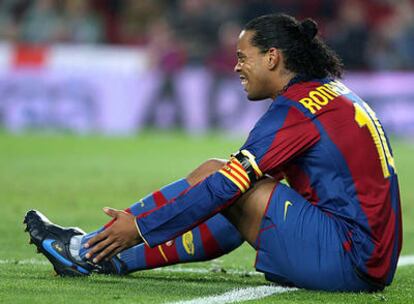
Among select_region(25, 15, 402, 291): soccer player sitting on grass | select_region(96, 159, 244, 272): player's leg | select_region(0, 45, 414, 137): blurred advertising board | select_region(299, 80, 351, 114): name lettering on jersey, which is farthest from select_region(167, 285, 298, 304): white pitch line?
select_region(0, 45, 414, 137): blurred advertising board

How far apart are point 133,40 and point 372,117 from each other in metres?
16.3

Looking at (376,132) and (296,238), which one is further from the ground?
(376,132)

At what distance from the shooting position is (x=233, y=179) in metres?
4.95

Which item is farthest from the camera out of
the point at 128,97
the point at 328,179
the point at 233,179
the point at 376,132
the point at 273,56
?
the point at 128,97

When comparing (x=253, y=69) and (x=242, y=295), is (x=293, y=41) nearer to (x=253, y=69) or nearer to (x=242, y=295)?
(x=253, y=69)

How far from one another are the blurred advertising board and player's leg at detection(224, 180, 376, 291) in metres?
12.7

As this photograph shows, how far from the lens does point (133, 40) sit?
69.7 feet

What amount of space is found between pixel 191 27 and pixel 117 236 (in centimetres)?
1590

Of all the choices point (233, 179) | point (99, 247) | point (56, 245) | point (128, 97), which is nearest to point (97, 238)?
point (99, 247)

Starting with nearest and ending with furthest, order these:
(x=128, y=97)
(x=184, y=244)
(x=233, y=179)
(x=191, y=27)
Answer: (x=233, y=179) → (x=184, y=244) → (x=128, y=97) → (x=191, y=27)

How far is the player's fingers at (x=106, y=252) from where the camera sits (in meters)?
5.06

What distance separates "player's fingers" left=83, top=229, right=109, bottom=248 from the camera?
508 centimetres

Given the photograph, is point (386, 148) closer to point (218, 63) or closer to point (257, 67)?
point (257, 67)

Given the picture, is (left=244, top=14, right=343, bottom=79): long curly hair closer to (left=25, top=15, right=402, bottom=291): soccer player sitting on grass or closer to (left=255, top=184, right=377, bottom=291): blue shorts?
(left=25, top=15, right=402, bottom=291): soccer player sitting on grass
